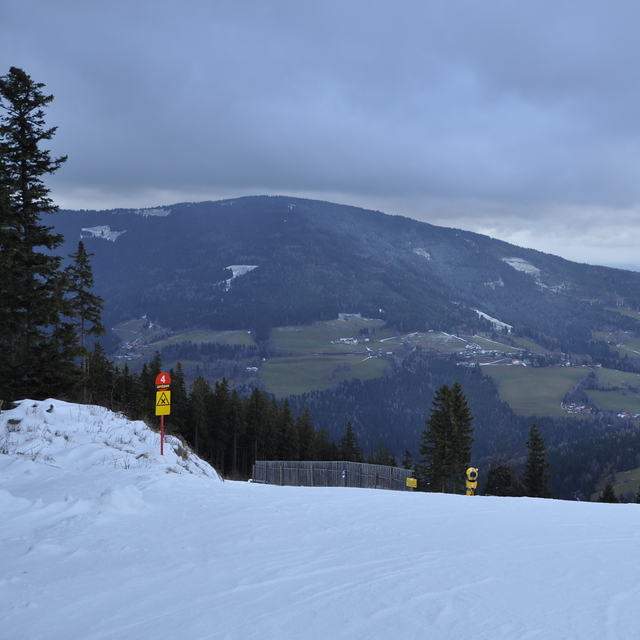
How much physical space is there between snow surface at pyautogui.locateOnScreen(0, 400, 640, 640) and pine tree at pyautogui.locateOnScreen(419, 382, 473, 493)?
110 ft

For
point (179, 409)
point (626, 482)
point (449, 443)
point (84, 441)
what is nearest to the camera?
point (84, 441)

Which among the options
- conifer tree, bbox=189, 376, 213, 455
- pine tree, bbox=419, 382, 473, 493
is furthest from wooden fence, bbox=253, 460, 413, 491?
conifer tree, bbox=189, 376, 213, 455

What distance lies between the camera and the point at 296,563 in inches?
220

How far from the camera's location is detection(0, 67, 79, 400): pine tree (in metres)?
18.5

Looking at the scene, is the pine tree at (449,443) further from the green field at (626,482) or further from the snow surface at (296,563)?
the green field at (626,482)

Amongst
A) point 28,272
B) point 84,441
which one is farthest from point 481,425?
point 84,441

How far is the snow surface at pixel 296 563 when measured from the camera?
425cm

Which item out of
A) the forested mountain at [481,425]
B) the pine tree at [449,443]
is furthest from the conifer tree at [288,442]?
the forested mountain at [481,425]

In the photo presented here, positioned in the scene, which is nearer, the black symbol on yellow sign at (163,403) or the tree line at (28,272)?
the black symbol on yellow sign at (163,403)

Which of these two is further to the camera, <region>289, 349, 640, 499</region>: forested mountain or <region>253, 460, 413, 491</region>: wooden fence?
<region>289, 349, 640, 499</region>: forested mountain

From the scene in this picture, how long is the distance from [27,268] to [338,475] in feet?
53.0

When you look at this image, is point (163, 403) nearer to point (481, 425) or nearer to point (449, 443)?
point (449, 443)

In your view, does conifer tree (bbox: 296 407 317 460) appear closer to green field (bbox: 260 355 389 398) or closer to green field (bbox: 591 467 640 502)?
green field (bbox: 591 467 640 502)

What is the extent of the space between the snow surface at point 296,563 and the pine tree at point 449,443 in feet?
110
